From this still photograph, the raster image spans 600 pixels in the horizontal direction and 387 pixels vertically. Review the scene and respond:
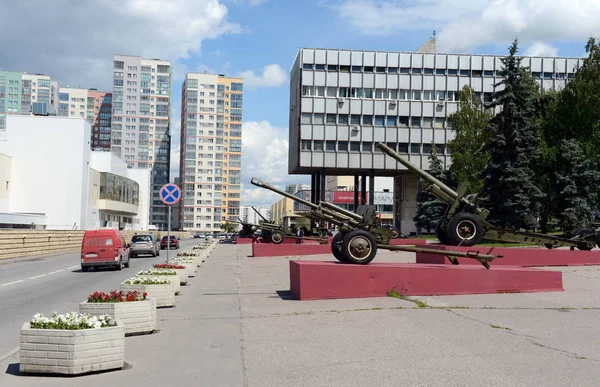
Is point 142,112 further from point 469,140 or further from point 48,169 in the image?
point 469,140

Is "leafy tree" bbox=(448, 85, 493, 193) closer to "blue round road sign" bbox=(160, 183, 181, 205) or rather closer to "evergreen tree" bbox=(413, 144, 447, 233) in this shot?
"evergreen tree" bbox=(413, 144, 447, 233)

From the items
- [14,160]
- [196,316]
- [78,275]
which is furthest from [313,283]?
[14,160]

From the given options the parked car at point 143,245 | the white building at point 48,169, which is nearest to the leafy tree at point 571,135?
the parked car at point 143,245

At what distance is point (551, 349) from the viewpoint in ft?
27.0

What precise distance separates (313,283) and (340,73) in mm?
56509

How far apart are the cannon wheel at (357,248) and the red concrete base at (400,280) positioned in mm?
303

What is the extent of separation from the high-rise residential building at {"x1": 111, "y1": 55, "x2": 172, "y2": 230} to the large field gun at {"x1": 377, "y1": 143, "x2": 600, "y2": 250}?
142m

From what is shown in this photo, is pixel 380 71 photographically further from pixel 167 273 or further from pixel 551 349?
pixel 551 349

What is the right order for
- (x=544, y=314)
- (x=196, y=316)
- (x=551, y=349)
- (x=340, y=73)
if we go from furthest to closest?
A: (x=340, y=73), (x=196, y=316), (x=544, y=314), (x=551, y=349)

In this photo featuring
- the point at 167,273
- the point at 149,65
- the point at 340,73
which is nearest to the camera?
the point at 167,273

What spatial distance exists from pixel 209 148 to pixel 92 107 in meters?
41.1

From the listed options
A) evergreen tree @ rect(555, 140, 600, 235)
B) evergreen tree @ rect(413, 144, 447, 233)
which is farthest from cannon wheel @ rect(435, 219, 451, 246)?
evergreen tree @ rect(413, 144, 447, 233)

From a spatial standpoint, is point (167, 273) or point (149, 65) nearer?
point (167, 273)

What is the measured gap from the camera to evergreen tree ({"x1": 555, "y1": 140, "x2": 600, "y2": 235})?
106 feet
